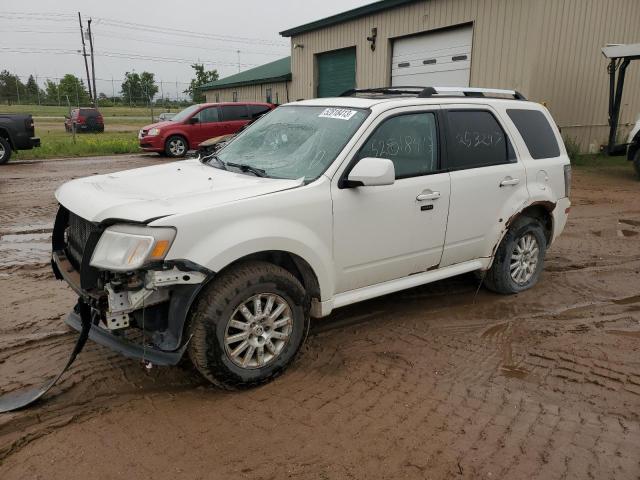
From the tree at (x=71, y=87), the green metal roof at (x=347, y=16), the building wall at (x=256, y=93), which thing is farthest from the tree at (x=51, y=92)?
the green metal roof at (x=347, y=16)

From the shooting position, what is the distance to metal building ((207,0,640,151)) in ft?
45.2

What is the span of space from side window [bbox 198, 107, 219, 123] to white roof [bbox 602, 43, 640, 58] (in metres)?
11.2

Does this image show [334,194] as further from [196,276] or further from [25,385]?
[25,385]

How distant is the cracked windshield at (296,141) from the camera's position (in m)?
3.84

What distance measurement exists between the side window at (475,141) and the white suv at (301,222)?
0.04 feet

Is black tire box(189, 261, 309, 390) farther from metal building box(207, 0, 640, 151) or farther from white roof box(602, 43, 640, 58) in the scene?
metal building box(207, 0, 640, 151)

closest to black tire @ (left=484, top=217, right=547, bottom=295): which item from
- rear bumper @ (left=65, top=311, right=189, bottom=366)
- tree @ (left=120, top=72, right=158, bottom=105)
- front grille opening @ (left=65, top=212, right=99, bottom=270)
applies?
rear bumper @ (left=65, top=311, right=189, bottom=366)

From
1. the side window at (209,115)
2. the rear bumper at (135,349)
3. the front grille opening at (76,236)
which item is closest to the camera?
the rear bumper at (135,349)

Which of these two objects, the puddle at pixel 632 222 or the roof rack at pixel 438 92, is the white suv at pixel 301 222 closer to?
the roof rack at pixel 438 92

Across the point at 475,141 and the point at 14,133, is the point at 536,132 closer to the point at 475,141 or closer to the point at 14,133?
the point at 475,141

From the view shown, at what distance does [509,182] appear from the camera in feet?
15.5

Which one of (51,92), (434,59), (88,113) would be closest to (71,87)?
(51,92)

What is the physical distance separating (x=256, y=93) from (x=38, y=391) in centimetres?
2863

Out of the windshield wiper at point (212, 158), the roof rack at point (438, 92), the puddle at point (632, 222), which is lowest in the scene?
the puddle at point (632, 222)
